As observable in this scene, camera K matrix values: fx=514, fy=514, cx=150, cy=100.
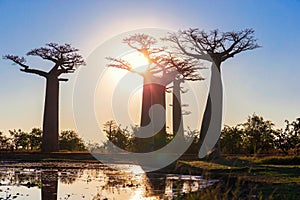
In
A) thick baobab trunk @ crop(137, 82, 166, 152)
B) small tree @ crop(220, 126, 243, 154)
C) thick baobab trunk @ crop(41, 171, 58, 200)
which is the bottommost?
thick baobab trunk @ crop(41, 171, 58, 200)

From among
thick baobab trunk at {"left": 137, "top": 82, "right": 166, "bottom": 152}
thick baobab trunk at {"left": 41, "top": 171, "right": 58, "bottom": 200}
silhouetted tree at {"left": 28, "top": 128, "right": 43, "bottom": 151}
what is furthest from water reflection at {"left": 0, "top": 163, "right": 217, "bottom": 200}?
silhouetted tree at {"left": 28, "top": 128, "right": 43, "bottom": 151}

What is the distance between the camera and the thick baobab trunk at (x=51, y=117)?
100 ft

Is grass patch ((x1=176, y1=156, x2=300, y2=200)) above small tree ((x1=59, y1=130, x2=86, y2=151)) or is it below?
below

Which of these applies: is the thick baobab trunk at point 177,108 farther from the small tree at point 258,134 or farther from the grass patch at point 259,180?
the grass patch at point 259,180

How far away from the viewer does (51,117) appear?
3102 cm

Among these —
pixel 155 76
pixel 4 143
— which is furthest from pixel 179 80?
pixel 4 143

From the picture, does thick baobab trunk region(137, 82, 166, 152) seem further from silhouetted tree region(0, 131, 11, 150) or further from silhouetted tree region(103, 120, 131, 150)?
silhouetted tree region(0, 131, 11, 150)

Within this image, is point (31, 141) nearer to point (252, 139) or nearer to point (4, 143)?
point (4, 143)

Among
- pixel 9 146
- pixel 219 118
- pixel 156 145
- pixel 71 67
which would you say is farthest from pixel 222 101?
pixel 9 146

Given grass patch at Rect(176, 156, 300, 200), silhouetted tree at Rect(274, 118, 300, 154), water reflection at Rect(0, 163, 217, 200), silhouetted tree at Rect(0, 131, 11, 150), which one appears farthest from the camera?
silhouetted tree at Rect(0, 131, 11, 150)

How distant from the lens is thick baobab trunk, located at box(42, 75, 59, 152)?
1204 inches

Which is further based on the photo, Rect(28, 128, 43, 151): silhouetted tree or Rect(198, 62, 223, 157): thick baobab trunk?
Rect(28, 128, 43, 151): silhouetted tree

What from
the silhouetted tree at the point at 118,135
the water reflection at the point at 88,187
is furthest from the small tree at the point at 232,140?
the water reflection at the point at 88,187

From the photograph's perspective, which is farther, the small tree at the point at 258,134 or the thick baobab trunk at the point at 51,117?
the thick baobab trunk at the point at 51,117
